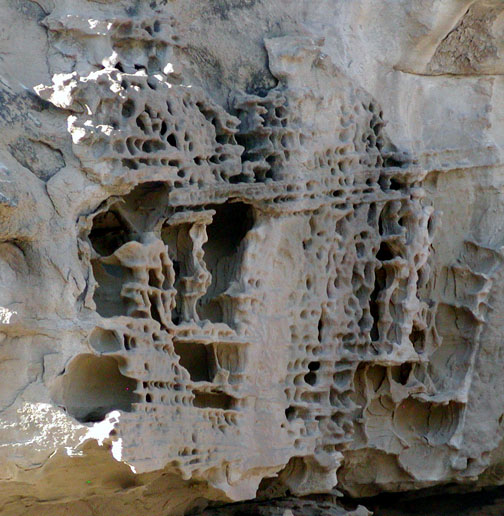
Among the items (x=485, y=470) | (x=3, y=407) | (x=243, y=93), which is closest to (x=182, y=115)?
(x=243, y=93)

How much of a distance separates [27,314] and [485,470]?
264 centimetres

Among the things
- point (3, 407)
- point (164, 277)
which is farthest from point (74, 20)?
point (3, 407)

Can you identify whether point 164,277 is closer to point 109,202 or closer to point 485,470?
point 109,202

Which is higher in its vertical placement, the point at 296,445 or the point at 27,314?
the point at 27,314

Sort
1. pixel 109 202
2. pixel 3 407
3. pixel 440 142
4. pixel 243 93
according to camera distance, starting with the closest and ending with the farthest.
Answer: pixel 3 407 < pixel 109 202 < pixel 243 93 < pixel 440 142

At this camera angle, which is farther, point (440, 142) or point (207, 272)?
point (440, 142)

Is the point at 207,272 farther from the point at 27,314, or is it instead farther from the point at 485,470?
the point at 485,470

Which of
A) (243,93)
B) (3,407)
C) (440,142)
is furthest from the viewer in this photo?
(440,142)

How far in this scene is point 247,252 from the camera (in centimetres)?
454

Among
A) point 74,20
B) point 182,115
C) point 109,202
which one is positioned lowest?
point 109,202

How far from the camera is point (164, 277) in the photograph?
4.25 m

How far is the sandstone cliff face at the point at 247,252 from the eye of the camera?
402 cm

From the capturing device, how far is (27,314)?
3922 millimetres

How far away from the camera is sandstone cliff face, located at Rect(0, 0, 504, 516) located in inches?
158
